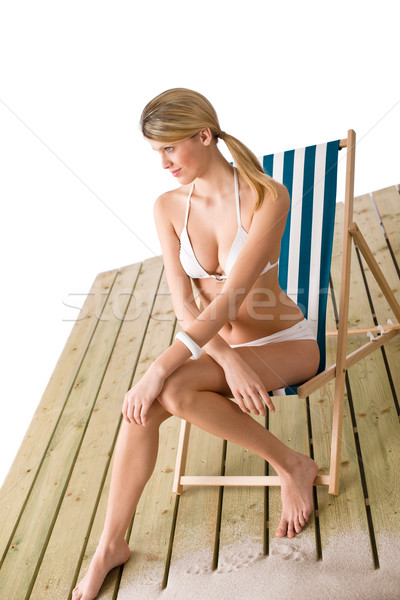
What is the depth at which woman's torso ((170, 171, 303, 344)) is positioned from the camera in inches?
93.7

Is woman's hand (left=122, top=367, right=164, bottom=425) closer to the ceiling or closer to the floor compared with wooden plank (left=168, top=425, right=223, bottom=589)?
closer to the ceiling

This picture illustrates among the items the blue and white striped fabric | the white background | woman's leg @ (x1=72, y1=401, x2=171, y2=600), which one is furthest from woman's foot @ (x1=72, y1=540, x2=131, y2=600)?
the white background

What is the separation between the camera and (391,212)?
4.22 m

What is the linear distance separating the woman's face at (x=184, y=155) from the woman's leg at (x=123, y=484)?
75cm

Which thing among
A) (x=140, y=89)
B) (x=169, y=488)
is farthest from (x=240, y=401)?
(x=140, y=89)

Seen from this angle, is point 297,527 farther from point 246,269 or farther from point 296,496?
point 246,269

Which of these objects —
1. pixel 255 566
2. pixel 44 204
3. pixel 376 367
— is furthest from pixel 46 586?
pixel 44 204

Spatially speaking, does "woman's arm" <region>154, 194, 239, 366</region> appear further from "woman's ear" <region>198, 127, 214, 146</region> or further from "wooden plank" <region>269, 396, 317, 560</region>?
"wooden plank" <region>269, 396, 317, 560</region>

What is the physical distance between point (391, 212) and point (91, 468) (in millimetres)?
2444

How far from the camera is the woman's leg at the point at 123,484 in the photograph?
2197 millimetres

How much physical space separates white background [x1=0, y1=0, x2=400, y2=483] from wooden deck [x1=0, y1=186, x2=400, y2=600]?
106 inches

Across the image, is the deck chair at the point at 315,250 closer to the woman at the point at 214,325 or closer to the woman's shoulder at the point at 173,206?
the woman at the point at 214,325

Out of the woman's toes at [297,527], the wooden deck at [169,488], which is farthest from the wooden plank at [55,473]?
the woman's toes at [297,527]

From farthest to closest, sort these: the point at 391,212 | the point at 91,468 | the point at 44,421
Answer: the point at 391,212
the point at 44,421
the point at 91,468
